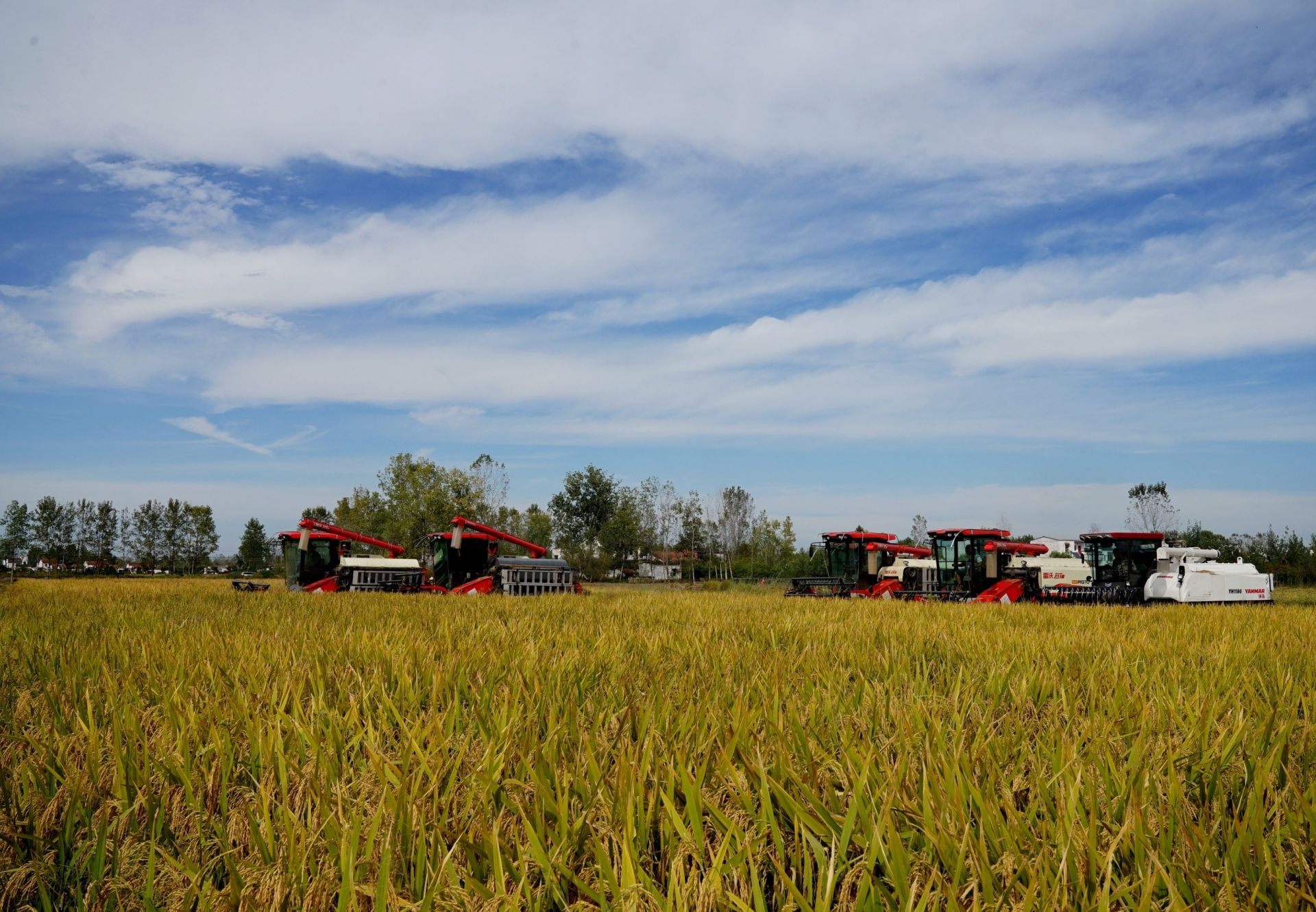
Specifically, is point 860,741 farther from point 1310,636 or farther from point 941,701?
point 1310,636

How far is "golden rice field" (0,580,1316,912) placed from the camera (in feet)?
6.48

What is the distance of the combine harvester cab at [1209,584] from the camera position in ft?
55.0

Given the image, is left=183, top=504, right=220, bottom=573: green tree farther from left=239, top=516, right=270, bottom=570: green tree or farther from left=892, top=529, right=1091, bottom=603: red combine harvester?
left=892, top=529, right=1091, bottom=603: red combine harvester

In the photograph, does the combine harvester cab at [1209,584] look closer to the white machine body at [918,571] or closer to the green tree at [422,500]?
the white machine body at [918,571]

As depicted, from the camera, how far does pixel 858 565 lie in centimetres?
2269

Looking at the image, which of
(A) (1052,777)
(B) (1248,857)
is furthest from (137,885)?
(B) (1248,857)

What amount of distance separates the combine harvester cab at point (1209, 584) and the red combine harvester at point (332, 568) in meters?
16.0

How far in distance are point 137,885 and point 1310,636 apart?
29.9 feet

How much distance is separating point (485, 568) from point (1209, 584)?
51.7 ft

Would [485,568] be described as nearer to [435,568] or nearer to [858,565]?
[435,568]

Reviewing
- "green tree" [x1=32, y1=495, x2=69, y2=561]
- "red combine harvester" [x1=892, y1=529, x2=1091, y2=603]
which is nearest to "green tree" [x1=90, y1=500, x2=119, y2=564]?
"green tree" [x1=32, y1=495, x2=69, y2=561]

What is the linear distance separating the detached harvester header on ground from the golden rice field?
43.9 feet

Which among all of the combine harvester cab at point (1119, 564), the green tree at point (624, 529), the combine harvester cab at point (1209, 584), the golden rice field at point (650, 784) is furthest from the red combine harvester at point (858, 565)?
the green tree at point (624, 529)

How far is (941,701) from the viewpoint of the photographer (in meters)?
3.78
